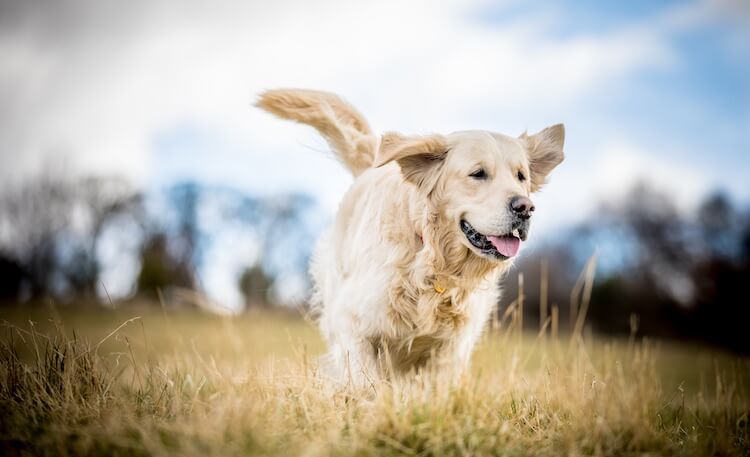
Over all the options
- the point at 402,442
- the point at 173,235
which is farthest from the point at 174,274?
the point at 402,442

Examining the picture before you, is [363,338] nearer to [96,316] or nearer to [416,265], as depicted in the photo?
[416,265]

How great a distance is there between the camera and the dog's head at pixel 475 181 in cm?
299

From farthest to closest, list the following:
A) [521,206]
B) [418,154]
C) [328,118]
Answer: [328,118] → [418,154] → [521,206]

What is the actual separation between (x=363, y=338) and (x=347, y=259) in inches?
32.0

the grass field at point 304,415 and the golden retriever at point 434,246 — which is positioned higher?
the golden retriever at point 434,246

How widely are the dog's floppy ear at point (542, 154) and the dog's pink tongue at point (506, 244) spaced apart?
863 mm

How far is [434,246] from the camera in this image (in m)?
3.28

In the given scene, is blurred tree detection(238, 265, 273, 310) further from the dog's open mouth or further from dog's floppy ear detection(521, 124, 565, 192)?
dog's floppy ear detection(521, 124, 565, 192)

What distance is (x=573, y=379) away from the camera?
9.75 ft

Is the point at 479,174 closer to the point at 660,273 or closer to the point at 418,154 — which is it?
the point at 418,154

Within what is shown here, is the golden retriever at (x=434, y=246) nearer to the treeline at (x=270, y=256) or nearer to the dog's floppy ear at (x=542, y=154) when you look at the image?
the dog's floppy ear at (x=542, y=154)

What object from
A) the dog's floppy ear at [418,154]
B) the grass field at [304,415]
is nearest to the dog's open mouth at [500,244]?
the dog's floppy ear at [418,154]

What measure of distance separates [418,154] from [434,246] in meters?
0.61

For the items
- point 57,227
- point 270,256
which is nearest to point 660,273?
point 270,256
